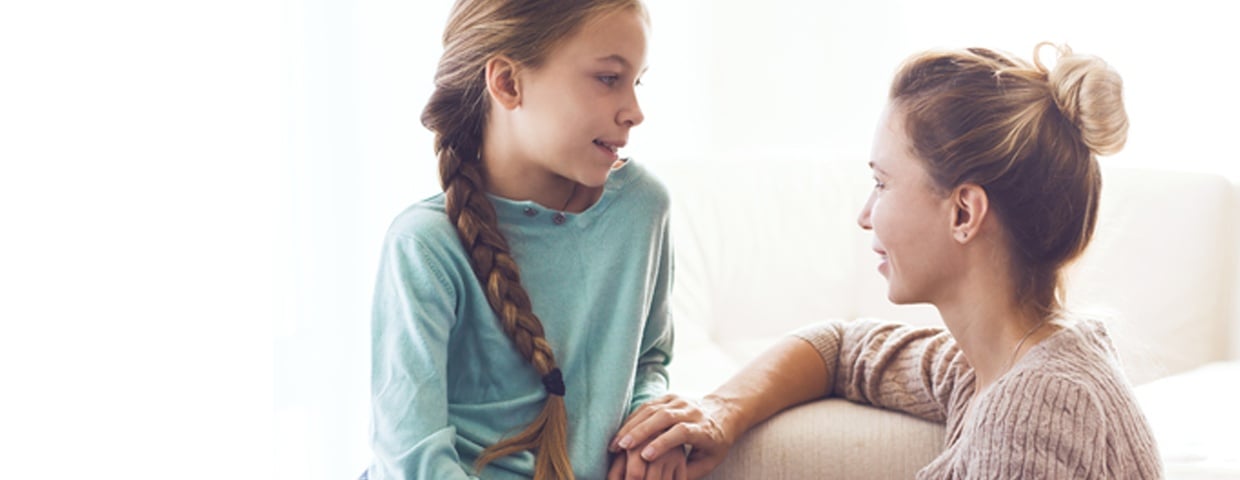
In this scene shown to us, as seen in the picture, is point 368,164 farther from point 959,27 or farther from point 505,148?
point 959,27

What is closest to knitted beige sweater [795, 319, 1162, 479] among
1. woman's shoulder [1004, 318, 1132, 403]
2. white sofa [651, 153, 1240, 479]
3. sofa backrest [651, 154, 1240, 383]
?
woman's shoulder [1004, 318, 1132, 403]

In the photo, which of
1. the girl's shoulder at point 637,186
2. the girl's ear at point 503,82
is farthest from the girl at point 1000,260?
the girl's ear at point 503,82

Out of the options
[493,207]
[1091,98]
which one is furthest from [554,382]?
[1091,98]

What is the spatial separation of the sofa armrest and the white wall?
766 mm

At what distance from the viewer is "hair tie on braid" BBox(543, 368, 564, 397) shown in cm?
123

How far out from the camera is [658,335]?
142 cm

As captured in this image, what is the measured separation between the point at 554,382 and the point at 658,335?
23 cm

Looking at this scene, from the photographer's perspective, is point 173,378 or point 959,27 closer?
point 173,378

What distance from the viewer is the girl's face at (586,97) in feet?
3.99

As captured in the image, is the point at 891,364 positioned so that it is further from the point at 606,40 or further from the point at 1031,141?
the point at 606,40

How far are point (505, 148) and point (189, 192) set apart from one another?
568mm

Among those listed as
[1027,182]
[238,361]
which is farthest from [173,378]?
[1027,182]

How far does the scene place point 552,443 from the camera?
124 centimetres

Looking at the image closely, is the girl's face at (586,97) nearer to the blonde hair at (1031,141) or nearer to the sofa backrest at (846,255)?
the blonde hair at (1031,141)
